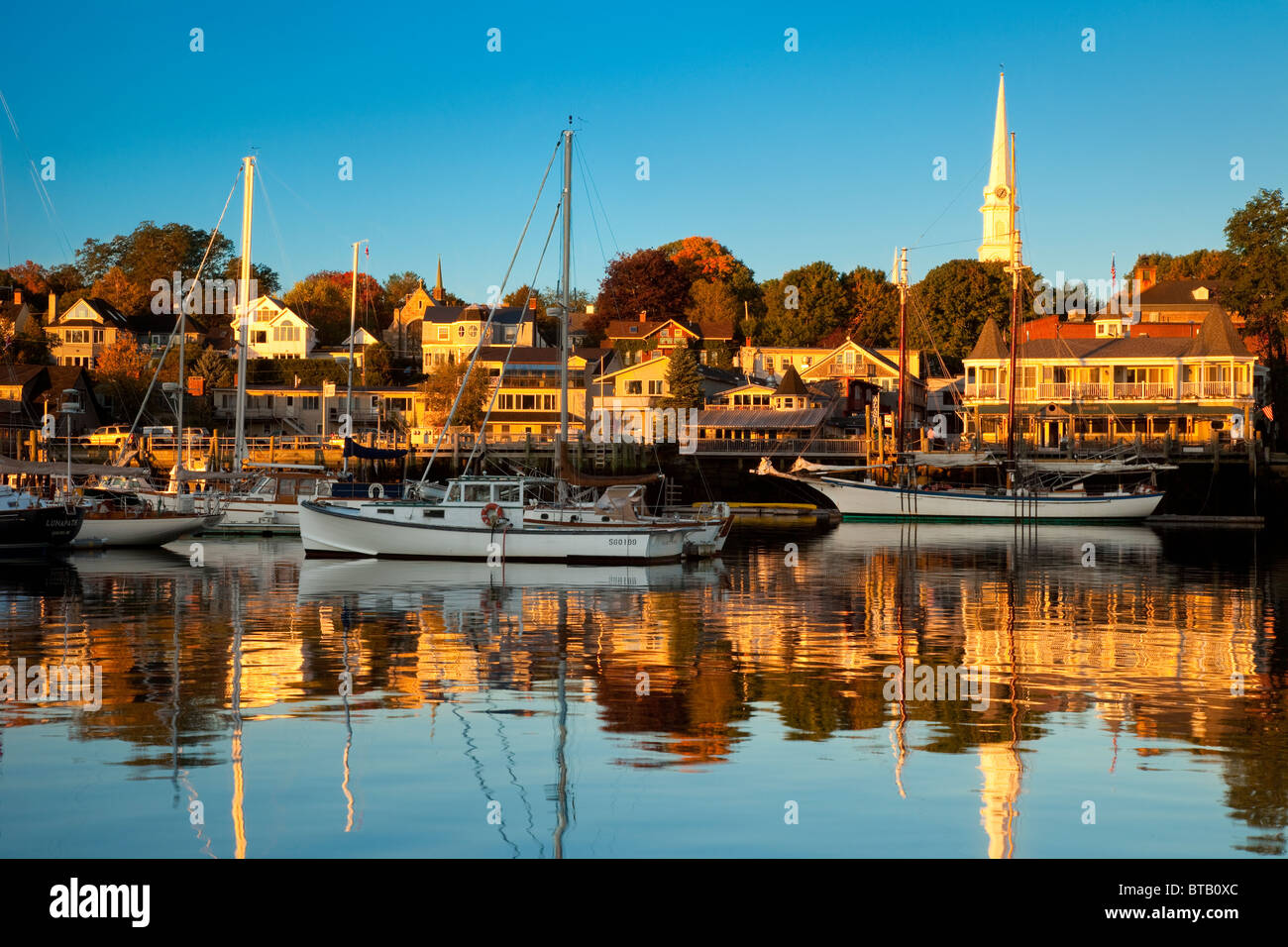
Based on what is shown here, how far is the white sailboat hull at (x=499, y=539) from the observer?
43.0 m

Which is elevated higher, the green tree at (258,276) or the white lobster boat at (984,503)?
the green tree at (258,276)

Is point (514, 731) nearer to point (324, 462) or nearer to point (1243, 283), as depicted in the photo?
point (324, 462)

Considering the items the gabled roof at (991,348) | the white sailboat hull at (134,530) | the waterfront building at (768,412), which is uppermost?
the gabled roof at (991,348)

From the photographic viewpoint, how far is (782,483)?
281 feet

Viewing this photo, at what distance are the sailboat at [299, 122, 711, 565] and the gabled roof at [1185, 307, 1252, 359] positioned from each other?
5845 centimetres

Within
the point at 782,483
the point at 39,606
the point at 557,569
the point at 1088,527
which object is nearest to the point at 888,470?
the point at 782,483

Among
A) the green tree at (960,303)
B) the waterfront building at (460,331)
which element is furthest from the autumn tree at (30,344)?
the green tree at (960,303)

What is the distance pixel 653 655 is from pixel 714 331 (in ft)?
333

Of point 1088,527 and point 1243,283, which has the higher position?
point 1243,283

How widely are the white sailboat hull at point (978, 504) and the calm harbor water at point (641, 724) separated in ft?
122

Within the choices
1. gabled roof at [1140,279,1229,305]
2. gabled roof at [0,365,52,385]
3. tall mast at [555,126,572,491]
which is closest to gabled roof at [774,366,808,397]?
gabled roof at [1140,279,1229,305]

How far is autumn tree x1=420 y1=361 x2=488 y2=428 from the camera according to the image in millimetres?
98875

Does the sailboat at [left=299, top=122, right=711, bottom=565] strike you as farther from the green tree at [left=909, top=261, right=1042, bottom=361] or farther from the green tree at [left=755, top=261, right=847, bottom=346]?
the green tree at [left=755, top=261, right=847, bottom=346]

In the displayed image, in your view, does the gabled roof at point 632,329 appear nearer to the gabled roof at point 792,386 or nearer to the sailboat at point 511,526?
the gabled roof at point 792,386
